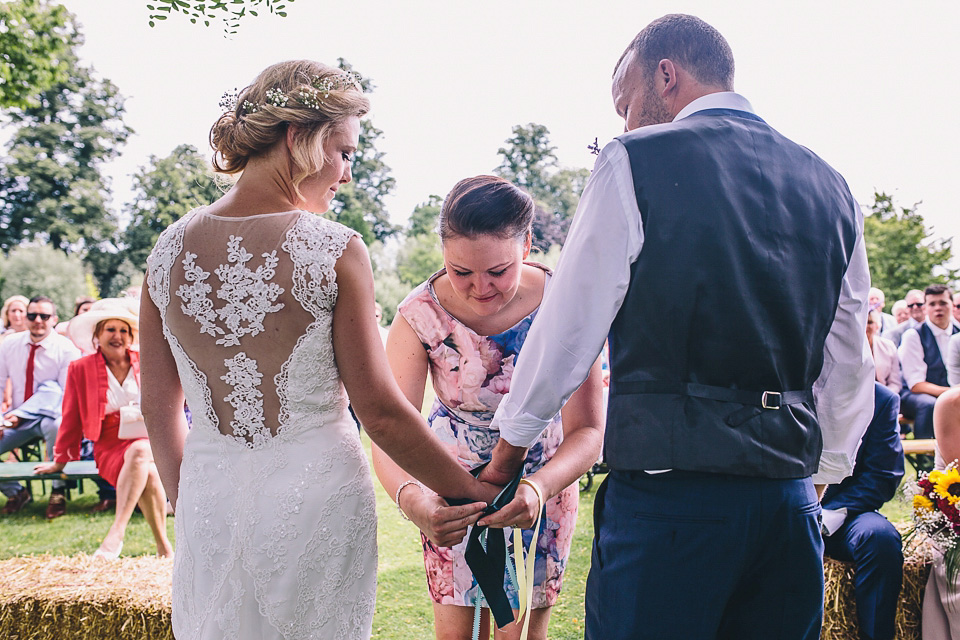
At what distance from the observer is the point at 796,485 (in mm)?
1765

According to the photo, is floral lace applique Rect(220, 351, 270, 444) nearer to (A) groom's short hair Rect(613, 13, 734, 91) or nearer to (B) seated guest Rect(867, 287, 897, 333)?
(A) groom's short hair Rect(613, 13, 734, 91)

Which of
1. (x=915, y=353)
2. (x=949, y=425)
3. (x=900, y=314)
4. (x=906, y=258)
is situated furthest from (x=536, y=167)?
(x=949, y=425)

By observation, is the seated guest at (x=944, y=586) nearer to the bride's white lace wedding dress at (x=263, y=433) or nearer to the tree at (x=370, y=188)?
the bride's white lace wedding dress at (x=263, y=433)

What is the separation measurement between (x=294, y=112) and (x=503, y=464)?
44.7 inches

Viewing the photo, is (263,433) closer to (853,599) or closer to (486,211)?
(486,211)

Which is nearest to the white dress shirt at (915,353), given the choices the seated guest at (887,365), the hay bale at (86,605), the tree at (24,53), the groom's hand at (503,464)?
the seated guest at (887,365)

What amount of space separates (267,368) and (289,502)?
37 centimetres

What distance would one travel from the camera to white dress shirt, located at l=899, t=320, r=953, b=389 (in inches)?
350

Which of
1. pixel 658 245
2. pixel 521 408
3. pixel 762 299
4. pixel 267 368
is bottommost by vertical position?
pixel 521 408

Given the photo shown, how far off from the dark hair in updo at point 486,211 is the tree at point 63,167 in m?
41.0

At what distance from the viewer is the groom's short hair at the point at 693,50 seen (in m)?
1.97

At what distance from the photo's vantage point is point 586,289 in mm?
1754

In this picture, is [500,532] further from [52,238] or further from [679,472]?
[52,238]

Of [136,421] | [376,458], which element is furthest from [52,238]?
[376,458]
